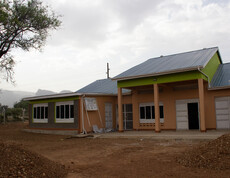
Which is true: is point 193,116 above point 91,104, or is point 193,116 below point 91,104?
below

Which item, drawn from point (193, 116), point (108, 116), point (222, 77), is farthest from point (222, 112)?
point (108, 116)

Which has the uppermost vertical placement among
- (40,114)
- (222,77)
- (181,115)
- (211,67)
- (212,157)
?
(211,67)

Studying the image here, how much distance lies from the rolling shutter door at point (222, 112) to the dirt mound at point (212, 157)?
25.0 feet

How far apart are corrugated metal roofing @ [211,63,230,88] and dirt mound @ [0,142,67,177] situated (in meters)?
12.3

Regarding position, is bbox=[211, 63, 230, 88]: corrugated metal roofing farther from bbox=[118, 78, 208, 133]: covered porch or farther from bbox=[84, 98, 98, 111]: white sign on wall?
bbox=[84, 98, 98, 111]: white sign on wall

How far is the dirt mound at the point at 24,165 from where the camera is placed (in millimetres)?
5598

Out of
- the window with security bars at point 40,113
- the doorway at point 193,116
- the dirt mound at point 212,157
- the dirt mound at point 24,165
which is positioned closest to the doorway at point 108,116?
the window with security bars at point 40,113

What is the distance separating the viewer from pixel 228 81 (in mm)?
15430

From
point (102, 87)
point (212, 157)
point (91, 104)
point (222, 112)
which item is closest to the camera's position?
point (212, 157)

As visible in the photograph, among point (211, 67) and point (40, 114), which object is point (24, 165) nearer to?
point (211, 67)

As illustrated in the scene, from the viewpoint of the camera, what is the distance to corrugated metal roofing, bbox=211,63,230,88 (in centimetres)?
1542

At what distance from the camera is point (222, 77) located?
16.5m

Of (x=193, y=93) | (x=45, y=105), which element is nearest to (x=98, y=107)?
(x=45, y=105)

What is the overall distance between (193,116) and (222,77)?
3489 mm
